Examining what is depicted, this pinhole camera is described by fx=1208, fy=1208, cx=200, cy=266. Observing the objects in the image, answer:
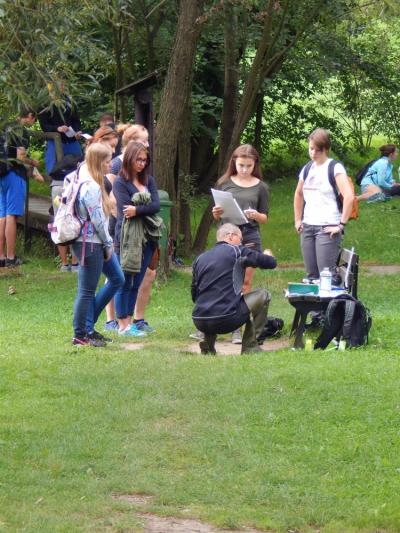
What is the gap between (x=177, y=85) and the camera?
15281mm

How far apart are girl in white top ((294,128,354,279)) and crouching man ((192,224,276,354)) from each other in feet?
3.72

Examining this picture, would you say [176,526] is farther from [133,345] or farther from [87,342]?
[133,345]

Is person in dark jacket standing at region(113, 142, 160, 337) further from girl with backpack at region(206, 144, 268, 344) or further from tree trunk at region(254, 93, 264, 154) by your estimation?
tree trunk at region(254, 93, 264, 154)

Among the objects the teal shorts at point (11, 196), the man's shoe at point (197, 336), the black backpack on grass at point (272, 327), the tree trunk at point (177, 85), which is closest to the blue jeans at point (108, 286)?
the man's shoe at point (197, 336)

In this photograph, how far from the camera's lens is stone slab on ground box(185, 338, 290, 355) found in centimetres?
1070

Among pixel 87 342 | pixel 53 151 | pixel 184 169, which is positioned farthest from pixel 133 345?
pixel 184 169

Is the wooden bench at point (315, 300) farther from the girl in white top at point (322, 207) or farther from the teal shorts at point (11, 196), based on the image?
the teal shorts at point (11, 196)

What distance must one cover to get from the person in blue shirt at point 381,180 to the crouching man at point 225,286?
12430 mm

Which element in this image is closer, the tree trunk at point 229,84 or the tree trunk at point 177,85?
the tree trunk at point 177,85

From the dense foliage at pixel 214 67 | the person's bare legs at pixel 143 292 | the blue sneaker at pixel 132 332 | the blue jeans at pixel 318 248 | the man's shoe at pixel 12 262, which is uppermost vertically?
the dense foliage at pixel 214 67

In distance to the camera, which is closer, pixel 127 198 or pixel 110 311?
pixel 127 198

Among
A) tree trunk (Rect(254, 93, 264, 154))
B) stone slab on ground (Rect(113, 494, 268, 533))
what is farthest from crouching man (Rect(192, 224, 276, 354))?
tree trunk (Rect(254, 93, 264, 154))

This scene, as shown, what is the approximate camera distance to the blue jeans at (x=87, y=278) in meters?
10.0

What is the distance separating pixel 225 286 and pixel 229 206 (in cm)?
121
